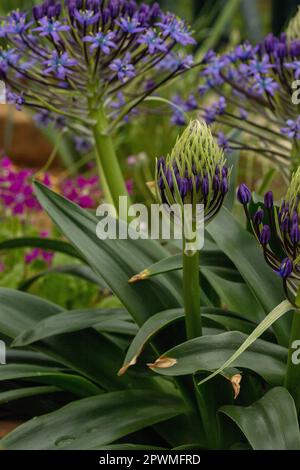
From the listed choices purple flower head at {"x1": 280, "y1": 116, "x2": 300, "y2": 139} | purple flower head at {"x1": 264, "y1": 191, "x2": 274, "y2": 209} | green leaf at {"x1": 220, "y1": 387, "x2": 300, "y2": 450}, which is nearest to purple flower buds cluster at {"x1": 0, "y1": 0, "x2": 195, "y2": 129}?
purple flower head at {"x1": 280, "y1": 116, "x2": 300, "y2": 139}

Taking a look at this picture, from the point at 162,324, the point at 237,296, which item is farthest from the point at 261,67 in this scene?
the point at 162,324

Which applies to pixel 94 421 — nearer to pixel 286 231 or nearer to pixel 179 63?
pixel 286 231

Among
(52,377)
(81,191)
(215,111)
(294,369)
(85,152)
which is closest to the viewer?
(294,369)

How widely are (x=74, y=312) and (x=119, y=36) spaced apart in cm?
83

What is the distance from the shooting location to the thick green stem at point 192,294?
1844 mm

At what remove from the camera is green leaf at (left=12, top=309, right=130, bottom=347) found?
1989 millimetres

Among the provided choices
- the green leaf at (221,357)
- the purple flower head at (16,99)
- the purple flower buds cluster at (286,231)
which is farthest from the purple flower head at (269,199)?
the purple flower head at (16,99)

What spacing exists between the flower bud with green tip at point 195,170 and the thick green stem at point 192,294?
0.18m

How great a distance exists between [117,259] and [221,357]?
44 cm

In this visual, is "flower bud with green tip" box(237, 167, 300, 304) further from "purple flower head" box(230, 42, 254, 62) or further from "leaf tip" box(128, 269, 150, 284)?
"purple flower head" box(230, 42, 254, 62)

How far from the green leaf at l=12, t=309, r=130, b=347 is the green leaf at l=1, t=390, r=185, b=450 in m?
0.18

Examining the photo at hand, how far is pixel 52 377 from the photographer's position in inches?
77.6

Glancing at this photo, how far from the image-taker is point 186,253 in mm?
1811
